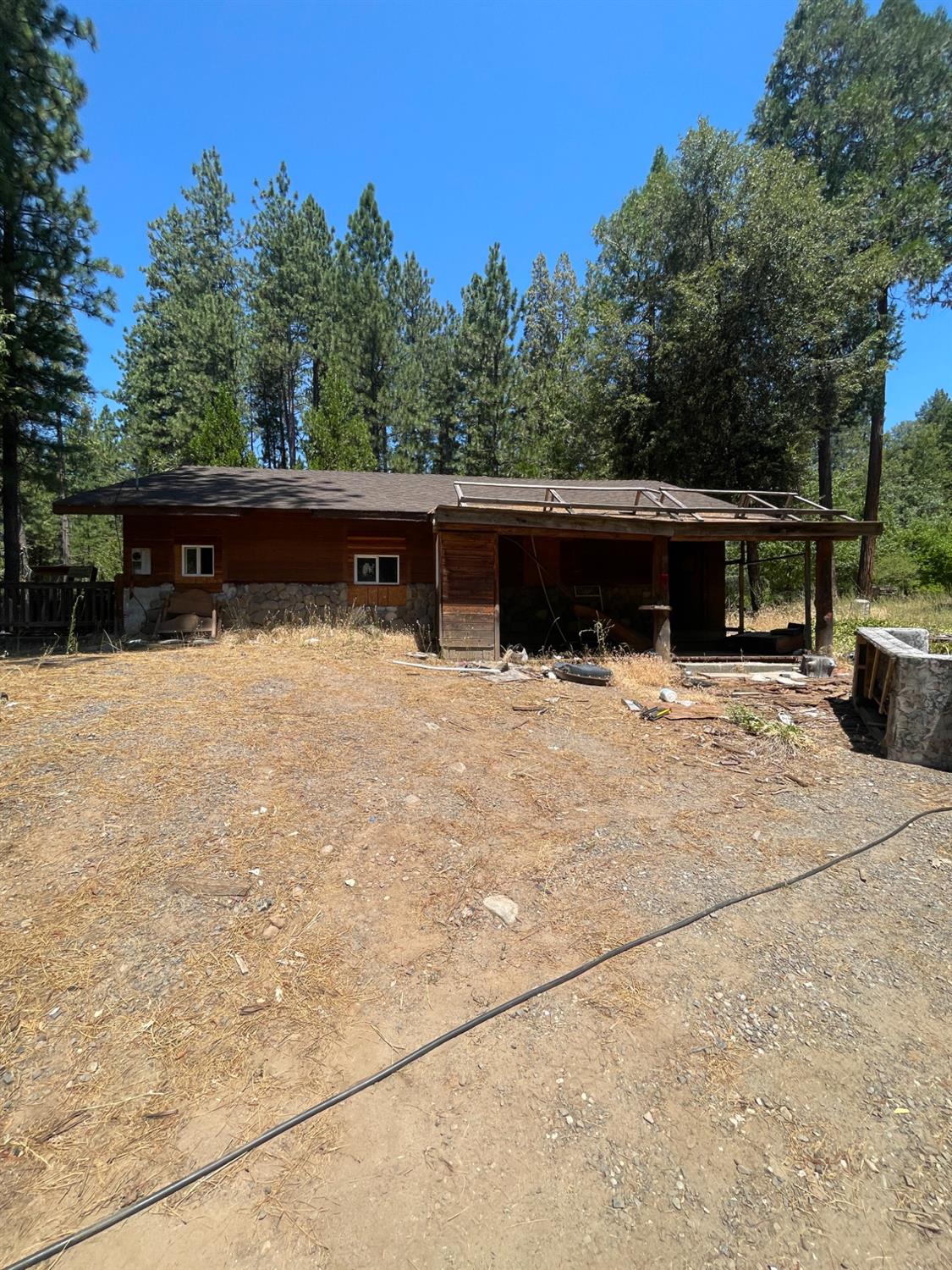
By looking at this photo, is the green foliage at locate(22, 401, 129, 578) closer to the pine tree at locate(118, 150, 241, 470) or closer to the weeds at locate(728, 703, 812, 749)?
the pine tree at locate(118, 150, 241, 470)

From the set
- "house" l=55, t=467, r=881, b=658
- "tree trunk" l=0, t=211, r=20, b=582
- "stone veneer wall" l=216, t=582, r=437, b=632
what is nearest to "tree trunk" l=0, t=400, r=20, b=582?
"tree trunk" l=0, t=211, r=20, b=582

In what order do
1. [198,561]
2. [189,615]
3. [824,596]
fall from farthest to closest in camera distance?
1. [198,561]
2. [189,615]
3. [824,596]

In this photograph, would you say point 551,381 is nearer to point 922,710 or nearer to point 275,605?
point 275,605

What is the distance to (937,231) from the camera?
65.7 feet

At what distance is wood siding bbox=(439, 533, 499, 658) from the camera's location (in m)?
10.7

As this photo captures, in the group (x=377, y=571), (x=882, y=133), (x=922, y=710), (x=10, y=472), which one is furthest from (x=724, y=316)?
(x=10, y=472)

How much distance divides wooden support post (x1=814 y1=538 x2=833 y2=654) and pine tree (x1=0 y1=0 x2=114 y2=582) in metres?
18.3

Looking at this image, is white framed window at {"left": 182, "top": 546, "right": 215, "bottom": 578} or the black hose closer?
the black hose

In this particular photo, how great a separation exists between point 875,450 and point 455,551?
740 inches

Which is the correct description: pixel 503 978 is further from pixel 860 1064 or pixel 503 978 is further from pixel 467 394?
pixel 467 394

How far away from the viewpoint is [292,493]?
43.0ft

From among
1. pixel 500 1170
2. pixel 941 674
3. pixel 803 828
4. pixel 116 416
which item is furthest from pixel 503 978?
pixel 116 416

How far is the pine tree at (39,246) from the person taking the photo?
14.7 meters

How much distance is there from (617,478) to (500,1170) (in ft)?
71.0
